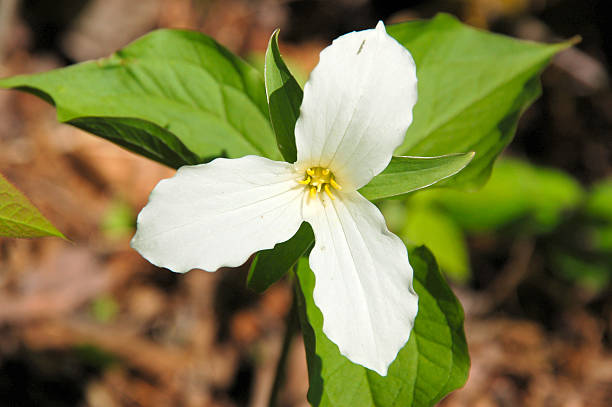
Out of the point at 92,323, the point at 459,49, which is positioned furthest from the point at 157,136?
the point at 92,323

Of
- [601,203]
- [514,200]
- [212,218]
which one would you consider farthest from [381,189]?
[601,203]

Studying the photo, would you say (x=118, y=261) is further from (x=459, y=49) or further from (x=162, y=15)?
(x=459, y=49)

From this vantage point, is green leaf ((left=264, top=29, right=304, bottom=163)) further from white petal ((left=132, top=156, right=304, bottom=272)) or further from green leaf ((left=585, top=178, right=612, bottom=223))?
green leaf ((left=585, top=178, right=612, bottom=223))

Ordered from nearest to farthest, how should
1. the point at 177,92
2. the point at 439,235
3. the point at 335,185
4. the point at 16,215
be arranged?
1. the point at 16,215
2. the point at 335,185
3. the point at 177,92
4. the point at 439,235

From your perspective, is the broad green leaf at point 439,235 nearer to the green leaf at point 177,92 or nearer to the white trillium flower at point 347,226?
the green leaf at point 177,92

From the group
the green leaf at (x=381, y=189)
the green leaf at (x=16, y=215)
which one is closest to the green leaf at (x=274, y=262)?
the green leaf at (x=381, y=189)

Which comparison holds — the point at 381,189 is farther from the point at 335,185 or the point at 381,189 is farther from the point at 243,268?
the point at 243,268
